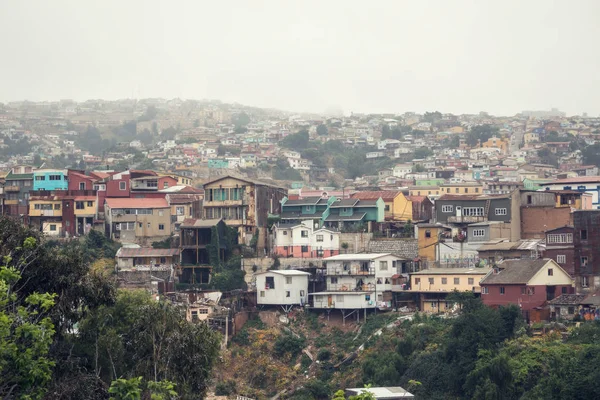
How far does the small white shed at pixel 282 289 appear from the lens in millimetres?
51031

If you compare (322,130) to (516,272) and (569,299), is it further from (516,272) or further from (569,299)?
(569,299)

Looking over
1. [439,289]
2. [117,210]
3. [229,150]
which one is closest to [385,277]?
[439,289]

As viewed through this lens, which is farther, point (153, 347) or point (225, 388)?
point (225, 388)

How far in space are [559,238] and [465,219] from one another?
26.0 feet

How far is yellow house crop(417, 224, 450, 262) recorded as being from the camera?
5266cm

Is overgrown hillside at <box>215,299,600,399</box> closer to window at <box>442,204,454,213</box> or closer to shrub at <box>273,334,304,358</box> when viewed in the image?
shrub at <box>273,334,304,358</box>

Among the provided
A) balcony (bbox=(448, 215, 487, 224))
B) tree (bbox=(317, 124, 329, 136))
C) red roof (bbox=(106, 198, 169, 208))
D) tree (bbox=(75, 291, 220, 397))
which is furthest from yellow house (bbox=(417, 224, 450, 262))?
tree (bbox=(317, 124, 329, 136))

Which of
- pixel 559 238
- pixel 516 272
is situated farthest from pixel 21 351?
pixel 559 238

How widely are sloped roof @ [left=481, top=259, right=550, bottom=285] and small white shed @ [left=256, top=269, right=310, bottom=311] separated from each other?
9271 mm

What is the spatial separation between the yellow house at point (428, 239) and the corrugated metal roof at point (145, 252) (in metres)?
11.7

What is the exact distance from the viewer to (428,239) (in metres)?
52.9

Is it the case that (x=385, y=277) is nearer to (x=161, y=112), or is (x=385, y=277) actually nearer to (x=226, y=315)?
(x=226, y=315)

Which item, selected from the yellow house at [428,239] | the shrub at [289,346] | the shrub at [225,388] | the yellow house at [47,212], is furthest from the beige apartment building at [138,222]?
the shrub at [225,388]

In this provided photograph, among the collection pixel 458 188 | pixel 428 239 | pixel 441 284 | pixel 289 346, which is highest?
pixel 458 188
